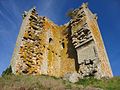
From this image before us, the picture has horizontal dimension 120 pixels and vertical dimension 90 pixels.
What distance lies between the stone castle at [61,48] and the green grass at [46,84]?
2.26 meters

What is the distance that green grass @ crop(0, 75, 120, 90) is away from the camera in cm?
779

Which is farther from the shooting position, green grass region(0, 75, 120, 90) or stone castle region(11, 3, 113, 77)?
stone castle region(11, 3, 113, 77)

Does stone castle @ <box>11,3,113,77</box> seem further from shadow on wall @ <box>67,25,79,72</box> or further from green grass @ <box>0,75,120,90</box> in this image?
green grass @ <box>0,75,120,90</box>

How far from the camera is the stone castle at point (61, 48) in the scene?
14055 millimetres

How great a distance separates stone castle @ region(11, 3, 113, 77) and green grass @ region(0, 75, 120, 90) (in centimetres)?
226

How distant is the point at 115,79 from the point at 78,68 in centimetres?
424

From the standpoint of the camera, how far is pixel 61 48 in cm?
1795

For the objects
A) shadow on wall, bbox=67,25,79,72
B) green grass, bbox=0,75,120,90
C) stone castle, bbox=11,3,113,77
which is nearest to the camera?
green grass, bbox=0,75,120,90

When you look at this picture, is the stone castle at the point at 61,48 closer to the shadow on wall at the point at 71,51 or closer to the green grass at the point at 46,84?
the shadow on wall at the point at 71,51

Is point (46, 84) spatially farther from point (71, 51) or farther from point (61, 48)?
point (61, 48)

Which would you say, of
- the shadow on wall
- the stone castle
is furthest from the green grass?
the shadow on wall

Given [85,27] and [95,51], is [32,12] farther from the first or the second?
[95,51]

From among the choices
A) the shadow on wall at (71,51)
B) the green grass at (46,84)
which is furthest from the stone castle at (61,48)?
the green grass at (46,84)

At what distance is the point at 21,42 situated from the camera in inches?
586
